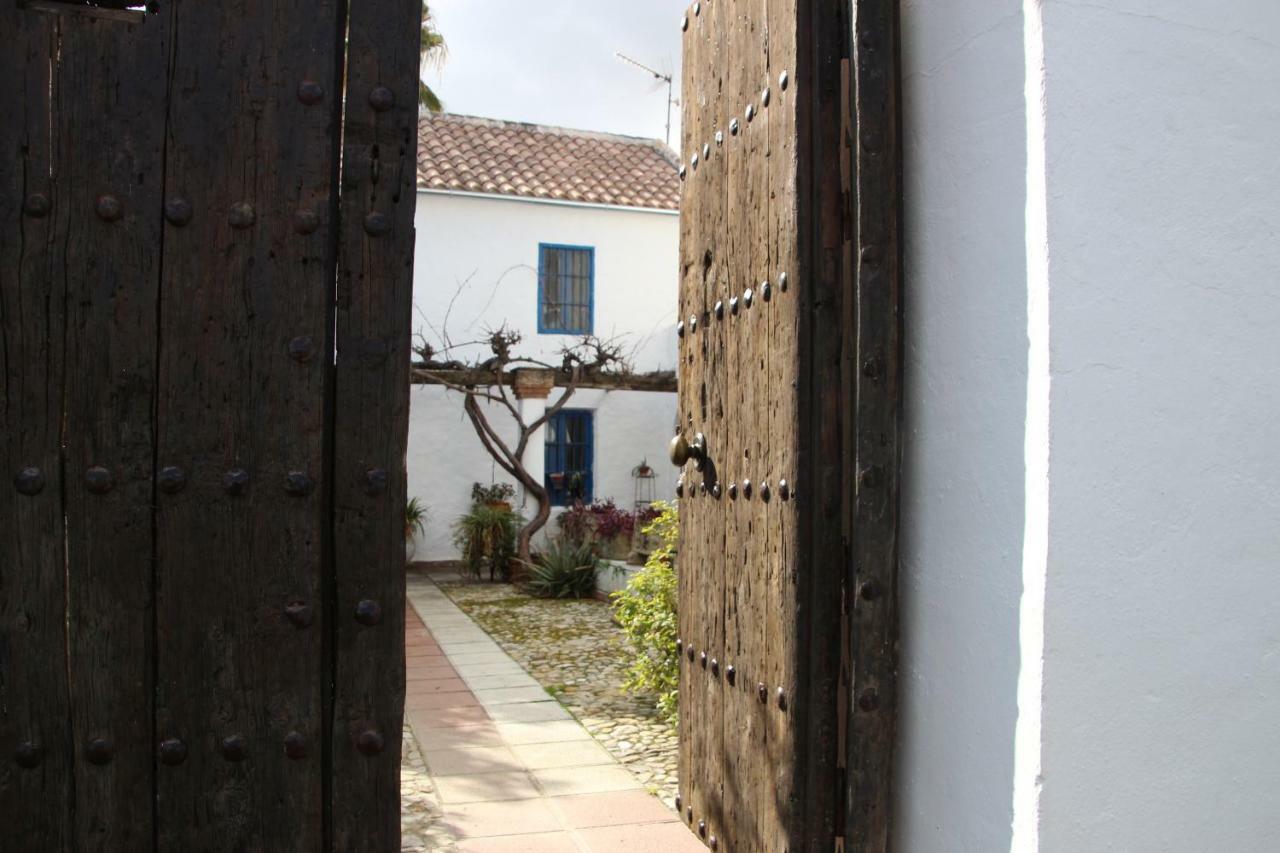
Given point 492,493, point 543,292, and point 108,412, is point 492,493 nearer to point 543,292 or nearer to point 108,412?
point 543,292

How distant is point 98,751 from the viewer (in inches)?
70.8

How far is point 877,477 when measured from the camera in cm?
238

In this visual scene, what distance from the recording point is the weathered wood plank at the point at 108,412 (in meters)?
1.80

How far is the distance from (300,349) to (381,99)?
447mm

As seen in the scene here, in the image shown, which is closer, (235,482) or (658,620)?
(235,482)

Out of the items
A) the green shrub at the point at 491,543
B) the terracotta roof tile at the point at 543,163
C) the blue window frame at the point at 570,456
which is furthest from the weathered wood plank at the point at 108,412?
the blue window frame at the point at 570,456

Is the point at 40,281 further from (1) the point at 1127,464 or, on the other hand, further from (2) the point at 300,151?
(1) the point at 1127,464

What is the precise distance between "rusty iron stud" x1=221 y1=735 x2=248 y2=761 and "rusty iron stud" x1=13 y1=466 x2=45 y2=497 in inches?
19.6

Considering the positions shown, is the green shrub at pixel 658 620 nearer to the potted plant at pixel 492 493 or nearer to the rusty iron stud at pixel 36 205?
the rusty iron stud at pixel 36 205

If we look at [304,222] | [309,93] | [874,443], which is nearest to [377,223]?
[304,222]

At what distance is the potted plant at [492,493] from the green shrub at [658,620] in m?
8.52

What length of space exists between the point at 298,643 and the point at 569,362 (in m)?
11.6

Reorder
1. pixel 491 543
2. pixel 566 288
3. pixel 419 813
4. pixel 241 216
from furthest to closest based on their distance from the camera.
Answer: pixel 566 288 → pixel 491 543 → pixel 419 813 → pixel 241 216

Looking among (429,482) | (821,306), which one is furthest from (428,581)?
(821,306)
